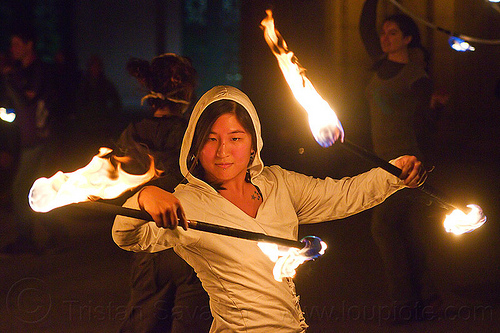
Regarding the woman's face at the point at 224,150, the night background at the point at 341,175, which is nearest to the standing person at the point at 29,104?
the night background at the point at 341,175

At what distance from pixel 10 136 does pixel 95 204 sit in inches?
338

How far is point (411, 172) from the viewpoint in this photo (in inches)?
114

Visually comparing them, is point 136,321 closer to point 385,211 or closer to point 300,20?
point 385,211

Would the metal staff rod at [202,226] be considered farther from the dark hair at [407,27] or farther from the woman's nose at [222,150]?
the dark hair at [407,27]

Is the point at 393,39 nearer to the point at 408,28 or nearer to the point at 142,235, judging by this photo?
the point at 408,28

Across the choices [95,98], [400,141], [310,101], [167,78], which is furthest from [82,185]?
[95,98]

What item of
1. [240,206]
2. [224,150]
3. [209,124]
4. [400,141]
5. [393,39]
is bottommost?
[240,206]

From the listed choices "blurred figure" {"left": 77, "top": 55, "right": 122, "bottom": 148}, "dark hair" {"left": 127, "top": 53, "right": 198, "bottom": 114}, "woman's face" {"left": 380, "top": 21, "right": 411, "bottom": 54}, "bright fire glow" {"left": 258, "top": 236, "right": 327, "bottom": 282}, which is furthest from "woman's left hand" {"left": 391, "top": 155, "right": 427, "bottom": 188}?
"blurred figure" {"left": 77, "top": 55, "right": 122, "bottom": 148}

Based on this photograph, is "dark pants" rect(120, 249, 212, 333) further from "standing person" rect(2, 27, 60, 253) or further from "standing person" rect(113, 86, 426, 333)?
"standing person" rect(2, 27, 60, 253)

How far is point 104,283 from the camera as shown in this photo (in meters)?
6.32

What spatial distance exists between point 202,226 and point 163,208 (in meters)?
0.17

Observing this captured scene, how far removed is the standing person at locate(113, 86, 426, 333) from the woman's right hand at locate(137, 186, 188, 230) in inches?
2.7

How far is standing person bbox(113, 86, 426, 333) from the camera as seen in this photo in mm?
2748

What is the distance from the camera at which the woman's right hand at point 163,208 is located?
2336mm
